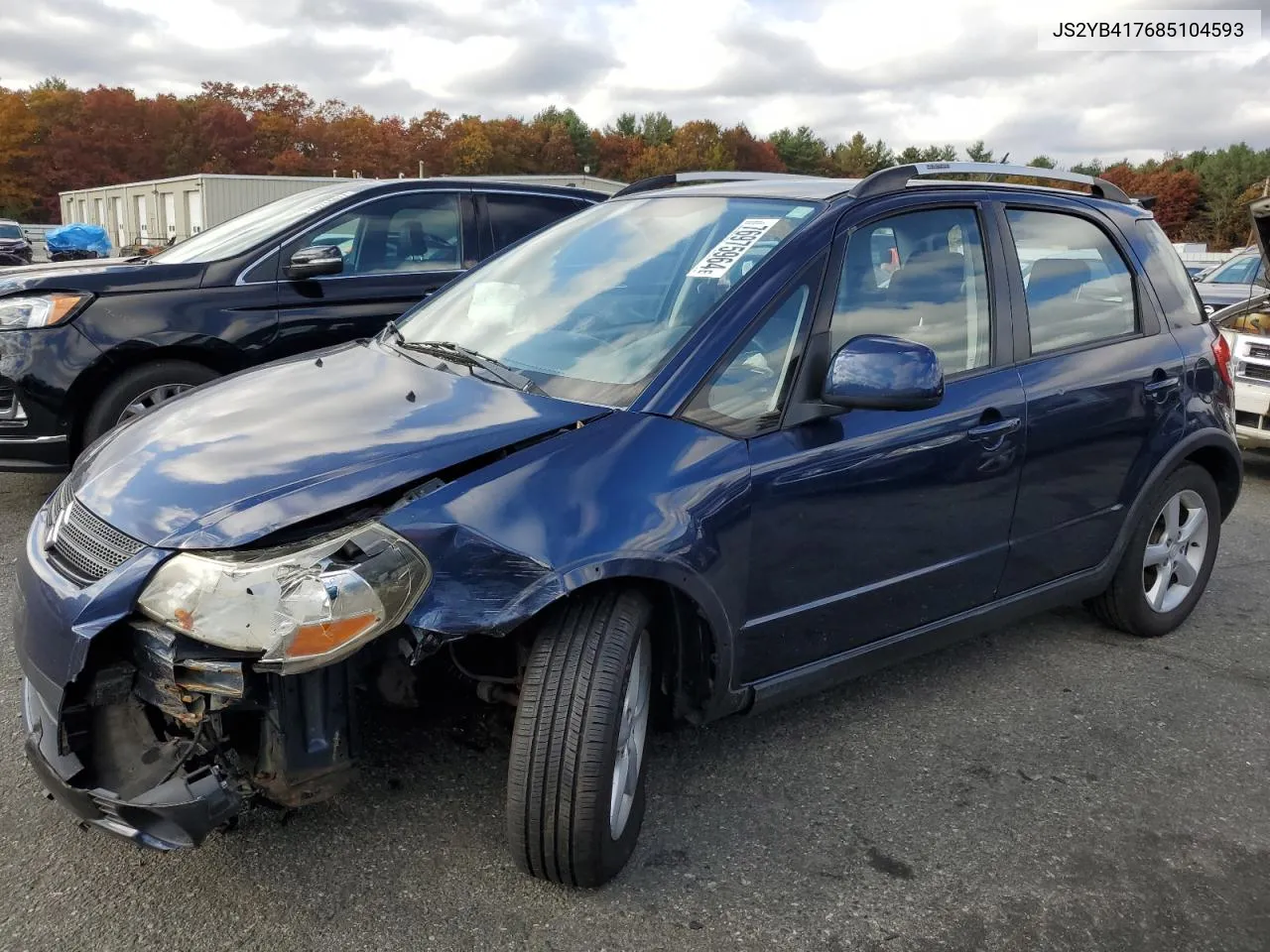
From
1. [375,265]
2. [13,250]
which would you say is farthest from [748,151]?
[375,265]

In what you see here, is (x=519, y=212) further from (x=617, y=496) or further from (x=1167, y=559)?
(x=617, y=496)

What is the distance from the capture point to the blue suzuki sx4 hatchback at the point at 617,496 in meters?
2.08

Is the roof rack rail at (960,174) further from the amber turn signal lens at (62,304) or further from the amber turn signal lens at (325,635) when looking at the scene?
the amber turn signal lens at (62,304)

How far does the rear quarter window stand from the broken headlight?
3.27m

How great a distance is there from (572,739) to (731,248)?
1.52 metres

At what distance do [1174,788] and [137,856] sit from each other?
112 inches

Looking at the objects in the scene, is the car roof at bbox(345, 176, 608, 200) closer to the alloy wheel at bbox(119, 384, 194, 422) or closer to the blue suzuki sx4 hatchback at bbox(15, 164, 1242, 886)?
the alloy wheel at bbox(119, 384, 194, 422)

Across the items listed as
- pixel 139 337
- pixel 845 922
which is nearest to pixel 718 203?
pixel 845 922

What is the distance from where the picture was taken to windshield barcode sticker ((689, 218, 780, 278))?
2908 mm

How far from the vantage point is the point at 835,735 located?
3.22 m

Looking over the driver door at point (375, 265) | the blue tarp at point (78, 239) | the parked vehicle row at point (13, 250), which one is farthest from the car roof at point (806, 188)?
the parked vehicle row at point (13, 250)

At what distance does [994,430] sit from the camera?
314 cm

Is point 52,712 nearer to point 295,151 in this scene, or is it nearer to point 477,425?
point 477,425

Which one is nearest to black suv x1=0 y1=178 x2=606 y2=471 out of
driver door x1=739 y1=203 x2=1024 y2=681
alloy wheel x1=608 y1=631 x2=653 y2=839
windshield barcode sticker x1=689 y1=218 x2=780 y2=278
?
windshield barcode sticker x1=689 y1=218 x2=780 y2=278
